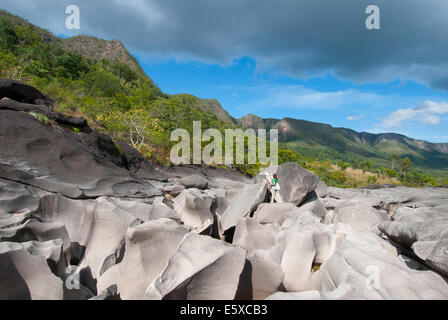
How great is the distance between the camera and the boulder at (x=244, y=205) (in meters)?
8.08

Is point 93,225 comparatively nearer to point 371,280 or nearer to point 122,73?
point 371,280

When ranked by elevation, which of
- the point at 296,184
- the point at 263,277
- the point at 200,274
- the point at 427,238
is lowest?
the point at 263,277

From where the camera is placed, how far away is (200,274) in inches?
152

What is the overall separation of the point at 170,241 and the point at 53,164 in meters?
5.19

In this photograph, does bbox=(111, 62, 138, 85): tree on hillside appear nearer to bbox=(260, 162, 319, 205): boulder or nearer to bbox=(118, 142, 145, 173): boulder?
bbox=(118, 142, 145, 173): boulder

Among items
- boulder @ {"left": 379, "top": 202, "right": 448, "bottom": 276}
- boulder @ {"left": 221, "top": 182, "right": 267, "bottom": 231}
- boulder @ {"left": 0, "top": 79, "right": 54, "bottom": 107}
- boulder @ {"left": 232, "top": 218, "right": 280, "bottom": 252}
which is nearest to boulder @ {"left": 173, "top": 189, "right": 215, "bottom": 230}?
boulder @ {"left": 221, "top": 182, "right": 267, "bottom": 231}

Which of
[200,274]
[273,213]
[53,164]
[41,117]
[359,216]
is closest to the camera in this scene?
[200,274]

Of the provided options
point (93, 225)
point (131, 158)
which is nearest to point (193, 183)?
point (131, 158)

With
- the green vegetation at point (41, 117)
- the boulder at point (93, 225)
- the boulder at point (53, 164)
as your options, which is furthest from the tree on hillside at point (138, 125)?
the boulder at point (93, 225)

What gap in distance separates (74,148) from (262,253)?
7.18m

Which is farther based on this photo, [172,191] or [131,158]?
[131,158]
